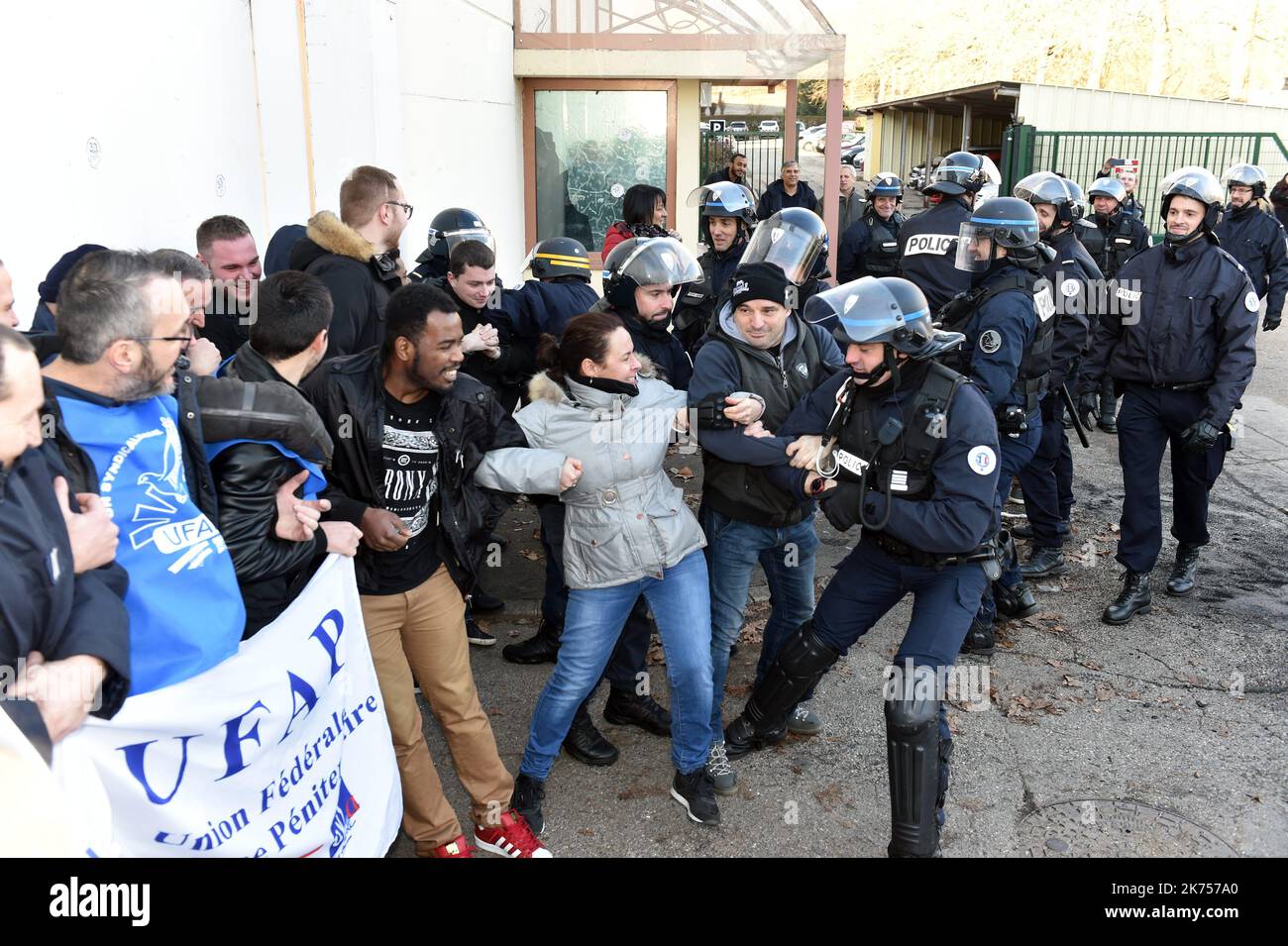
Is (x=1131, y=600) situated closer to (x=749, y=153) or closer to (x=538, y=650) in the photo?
(x=538, y=650)

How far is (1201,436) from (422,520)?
4.27 m

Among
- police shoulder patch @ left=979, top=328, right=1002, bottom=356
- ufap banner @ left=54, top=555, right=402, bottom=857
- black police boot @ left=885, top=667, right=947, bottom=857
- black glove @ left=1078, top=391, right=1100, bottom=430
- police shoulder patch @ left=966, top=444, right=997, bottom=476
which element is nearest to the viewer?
ufap banner @ left=54, top=555, right=402, bottom=857

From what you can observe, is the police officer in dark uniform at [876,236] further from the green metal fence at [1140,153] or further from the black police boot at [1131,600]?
the green metal fence at [1140,153]

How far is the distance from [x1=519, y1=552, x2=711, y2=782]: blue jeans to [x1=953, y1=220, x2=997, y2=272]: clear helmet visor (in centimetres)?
254

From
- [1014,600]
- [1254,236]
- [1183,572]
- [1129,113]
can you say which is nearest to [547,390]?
[1014,600]

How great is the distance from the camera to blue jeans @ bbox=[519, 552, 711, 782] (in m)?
3.77

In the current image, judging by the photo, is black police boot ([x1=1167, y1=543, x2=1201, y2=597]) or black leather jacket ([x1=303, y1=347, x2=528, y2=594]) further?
black police boot ([x1=1167, y1=543, x2=1201, y2=597])

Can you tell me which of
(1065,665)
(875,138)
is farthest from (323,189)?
(875,138)

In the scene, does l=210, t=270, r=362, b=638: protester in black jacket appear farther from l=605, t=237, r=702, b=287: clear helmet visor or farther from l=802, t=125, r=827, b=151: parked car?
l=802, t=125, r=827, b=151: parked car

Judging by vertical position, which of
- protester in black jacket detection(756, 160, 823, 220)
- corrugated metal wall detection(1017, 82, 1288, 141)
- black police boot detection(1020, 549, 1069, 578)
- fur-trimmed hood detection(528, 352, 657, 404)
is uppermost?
corrugated metal wall detection(1017, 82, 1288, 141)

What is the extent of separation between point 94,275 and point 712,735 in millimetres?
2734

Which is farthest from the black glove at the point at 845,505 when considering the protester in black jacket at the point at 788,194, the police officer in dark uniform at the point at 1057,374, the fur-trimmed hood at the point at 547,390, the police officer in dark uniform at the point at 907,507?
the protester in black jacket at the point at 788,194

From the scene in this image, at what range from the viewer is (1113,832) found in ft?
12.7

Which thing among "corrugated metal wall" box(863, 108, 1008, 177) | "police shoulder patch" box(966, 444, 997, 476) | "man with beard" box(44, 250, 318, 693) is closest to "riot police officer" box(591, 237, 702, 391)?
"police shoulder patch" box(966, 444, 997, 476)
